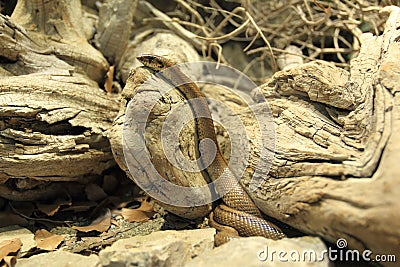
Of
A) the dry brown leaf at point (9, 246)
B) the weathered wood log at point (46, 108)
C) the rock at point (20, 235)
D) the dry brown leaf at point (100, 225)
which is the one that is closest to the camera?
the dry brown leaf at point (9, 246)

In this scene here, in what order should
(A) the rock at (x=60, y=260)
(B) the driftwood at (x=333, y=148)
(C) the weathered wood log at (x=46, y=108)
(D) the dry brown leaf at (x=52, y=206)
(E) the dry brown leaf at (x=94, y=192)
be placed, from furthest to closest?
(E) the dry brown leaf at (x=94, y=192) → (D) the dry brown leaf at (x=52, y=206) → (C) the weathered wood log at (x=46, y=108) → (A) the rock at (x=60, y=260) → (B) the driftwood at (x=333, y=148)

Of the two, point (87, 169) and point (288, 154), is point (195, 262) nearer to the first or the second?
point (288, 154)

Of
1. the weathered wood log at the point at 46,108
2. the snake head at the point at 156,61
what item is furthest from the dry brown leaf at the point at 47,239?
the snake head at the point at 156,61

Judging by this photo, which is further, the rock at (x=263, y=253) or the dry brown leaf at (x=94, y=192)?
the dry brown leaf at (x=94, y=192)

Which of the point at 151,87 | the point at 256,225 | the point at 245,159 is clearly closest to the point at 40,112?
the point at 151,87

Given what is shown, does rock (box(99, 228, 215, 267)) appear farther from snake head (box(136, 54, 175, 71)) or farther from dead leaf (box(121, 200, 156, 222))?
snake head (box(136, 54, 175, 71))

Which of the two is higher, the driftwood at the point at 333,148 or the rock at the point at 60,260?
the driftwood at the point at 333,148

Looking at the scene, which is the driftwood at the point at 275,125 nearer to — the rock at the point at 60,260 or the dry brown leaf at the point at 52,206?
the dry brown leaf at the point at 52,206
